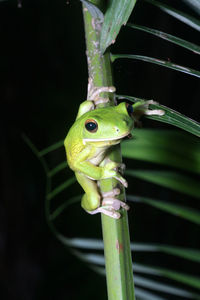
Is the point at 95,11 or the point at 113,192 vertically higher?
the point at 95,11

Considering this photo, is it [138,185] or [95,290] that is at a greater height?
[138,185]

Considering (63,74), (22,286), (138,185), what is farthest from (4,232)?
(63,74)

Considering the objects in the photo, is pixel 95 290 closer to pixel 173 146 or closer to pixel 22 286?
pixel 22 286

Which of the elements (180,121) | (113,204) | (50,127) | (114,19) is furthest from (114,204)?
(50,127)

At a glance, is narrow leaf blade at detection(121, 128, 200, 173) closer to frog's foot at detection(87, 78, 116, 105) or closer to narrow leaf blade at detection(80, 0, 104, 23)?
frog's foot at detection(87, 78, 116, 105)

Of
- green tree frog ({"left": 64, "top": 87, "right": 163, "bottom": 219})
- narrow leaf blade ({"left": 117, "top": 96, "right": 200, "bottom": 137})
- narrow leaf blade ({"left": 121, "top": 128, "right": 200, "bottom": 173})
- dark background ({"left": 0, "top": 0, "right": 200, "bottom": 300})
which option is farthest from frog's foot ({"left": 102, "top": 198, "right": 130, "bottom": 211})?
dark background ({"left": 0, "top": 0, "right": 200, "bottom": 300})

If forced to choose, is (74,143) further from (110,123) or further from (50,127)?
(50,127)
